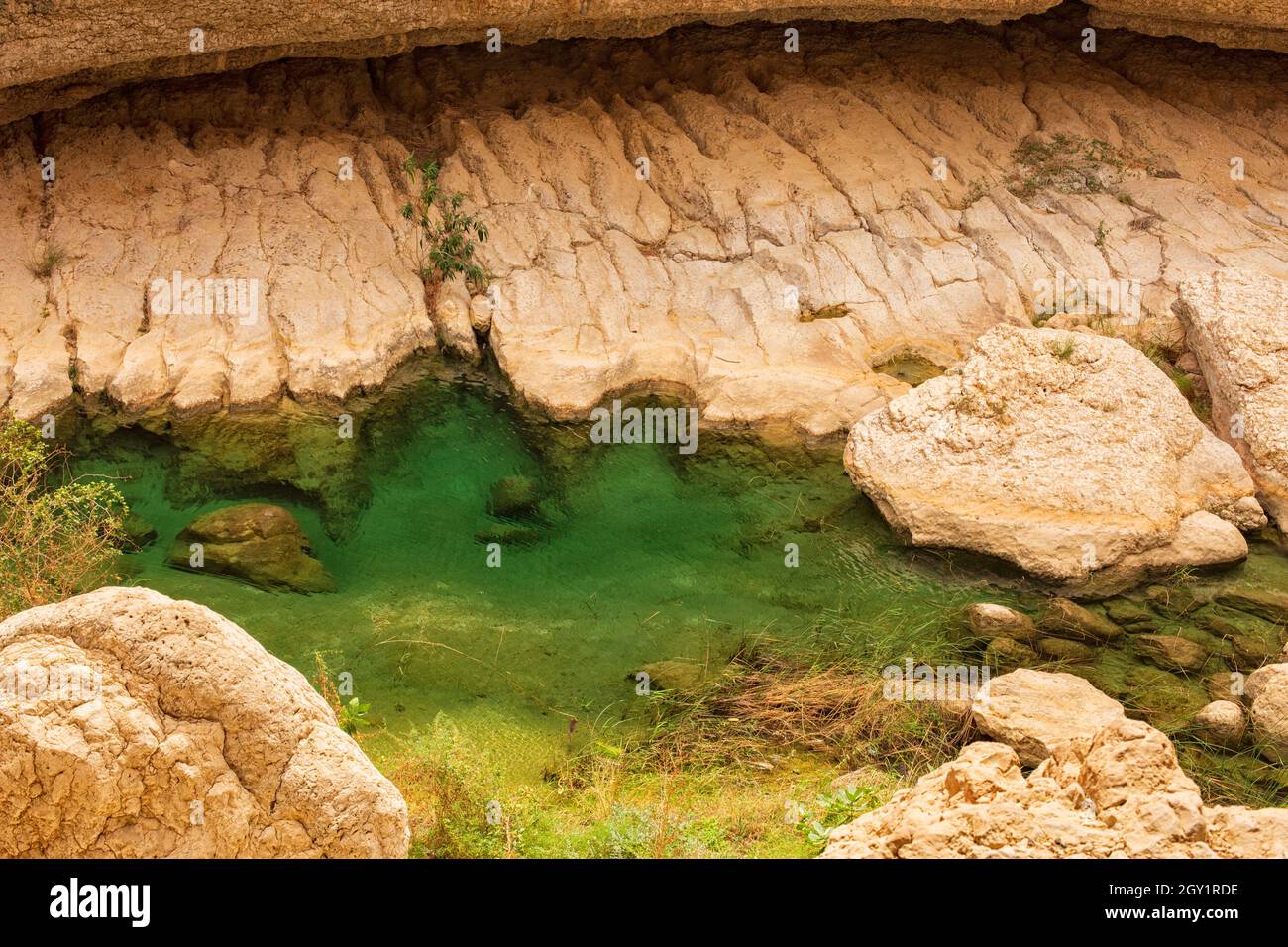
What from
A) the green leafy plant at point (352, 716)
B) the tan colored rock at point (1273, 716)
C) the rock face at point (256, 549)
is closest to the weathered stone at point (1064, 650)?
the tan colored rock at point (1273, 716)

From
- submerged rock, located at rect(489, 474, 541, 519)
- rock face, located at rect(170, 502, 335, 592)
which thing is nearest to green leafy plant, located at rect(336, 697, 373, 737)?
rock face, located at rect(170, 502, 335, 592)

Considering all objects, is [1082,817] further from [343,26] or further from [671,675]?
[343,26]

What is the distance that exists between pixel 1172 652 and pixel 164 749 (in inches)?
238

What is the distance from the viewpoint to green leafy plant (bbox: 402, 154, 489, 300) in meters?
11.1

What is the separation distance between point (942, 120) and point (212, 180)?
23.1 ft

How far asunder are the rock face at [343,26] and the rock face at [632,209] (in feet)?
0.29

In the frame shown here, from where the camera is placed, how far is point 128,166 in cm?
1118

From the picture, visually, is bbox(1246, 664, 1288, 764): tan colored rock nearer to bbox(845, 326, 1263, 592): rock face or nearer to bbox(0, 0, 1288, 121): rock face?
bbox(845, 326, 1263, 592): rock face

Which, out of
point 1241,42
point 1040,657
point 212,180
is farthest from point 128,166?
point 1241,42

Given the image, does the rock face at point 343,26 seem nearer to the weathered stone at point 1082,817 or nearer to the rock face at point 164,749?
the rock face at point 164,749

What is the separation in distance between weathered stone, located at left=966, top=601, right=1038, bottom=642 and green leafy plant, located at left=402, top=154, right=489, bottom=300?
17.6ft

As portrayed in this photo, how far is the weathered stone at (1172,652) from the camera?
308 inches
